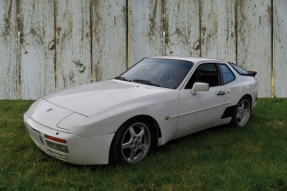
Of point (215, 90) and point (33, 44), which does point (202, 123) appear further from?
point (33, 44)

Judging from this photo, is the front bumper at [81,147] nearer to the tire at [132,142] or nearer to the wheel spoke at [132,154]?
the tire at [132,142]

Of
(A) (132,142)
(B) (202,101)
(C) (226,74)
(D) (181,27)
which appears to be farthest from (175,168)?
(D) (181,27)

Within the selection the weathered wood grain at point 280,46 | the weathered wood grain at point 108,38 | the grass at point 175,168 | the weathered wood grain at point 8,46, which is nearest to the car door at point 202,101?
the grass at point 175,168

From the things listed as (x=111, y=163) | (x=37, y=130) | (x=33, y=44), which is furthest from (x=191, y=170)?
(x=33, y=44)

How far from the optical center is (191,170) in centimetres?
308

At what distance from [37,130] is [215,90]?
2583 millimetres

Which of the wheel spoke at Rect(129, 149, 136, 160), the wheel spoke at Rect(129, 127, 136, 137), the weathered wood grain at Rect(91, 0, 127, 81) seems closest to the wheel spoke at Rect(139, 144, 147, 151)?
the wheel spoke at Rect(129, 149, 136, 160)

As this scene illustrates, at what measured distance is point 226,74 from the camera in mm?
4758

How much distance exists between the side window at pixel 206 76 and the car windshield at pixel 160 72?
0.43ft

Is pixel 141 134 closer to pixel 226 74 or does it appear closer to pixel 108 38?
pixel 226 74

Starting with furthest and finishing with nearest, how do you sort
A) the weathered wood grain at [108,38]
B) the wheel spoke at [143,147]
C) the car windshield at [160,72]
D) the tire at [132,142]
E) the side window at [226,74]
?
1. the weathered wood grain at [108,38]
2. the side window at [226,74]
3. the car windshield at [160,72]
4. the wheel spoke at [143,147]
5. the tire at [132,142]

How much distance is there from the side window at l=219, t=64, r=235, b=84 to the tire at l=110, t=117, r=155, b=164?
1.84 meters

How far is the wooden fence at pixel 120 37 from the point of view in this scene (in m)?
6.03

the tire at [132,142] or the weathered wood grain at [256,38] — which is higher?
the weathered wood grain at [256,38]
